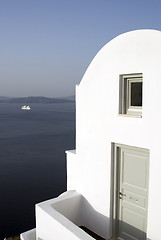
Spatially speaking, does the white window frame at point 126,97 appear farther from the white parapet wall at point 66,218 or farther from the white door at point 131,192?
the white parapet wall at point 66,218

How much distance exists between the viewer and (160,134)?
417cm

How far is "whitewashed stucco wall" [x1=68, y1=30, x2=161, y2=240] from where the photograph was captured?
425cm

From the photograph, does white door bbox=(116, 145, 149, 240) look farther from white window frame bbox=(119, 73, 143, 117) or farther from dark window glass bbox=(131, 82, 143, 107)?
dark window glass bbox=(131, 82, 143, 107)

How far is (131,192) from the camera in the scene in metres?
4.91

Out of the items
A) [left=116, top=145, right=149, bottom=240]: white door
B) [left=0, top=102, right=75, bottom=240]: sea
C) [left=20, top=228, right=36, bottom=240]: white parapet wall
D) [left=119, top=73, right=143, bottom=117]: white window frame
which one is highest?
[left=119, top=73, right=143, bottom=117]: white window frame

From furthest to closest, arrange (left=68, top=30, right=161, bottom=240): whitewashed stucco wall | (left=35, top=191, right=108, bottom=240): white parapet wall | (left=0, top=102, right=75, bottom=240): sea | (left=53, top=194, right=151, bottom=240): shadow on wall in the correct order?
(left=0, top=102, right=75, bottom=240): sea
(left=53, top=194, right=151, bottom=240): shadow on wall
(left=35, top=191, right=108, bottom=240): white parapet wall
(left=68, top=30, right=161, bottom=240): whitewashed stucco wall

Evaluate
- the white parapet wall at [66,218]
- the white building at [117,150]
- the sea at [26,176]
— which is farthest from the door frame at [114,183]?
the sea at [26,176]

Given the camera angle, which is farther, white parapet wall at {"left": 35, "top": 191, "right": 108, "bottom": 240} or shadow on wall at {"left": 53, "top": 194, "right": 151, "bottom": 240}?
shadow on wall at {"left": 53, "top": 194, "right": 151, "bottom": 240}

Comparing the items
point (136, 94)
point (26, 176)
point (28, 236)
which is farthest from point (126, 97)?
point (26, 176)

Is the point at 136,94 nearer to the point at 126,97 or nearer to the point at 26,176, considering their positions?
the point at 126,97

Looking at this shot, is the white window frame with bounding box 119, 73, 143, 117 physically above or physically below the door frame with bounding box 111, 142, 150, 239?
above

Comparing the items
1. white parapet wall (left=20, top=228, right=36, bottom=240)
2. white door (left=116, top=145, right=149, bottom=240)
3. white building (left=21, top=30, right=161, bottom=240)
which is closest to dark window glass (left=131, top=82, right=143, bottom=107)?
white building (left=21, top=30, right=161, bottom=240)

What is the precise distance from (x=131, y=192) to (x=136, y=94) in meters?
2.00

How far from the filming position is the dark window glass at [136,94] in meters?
4.64
